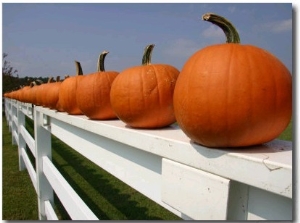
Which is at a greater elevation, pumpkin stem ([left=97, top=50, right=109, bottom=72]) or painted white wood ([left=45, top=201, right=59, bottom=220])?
pumpkin stem ([left=97, top=50, right=109, bottom=72])

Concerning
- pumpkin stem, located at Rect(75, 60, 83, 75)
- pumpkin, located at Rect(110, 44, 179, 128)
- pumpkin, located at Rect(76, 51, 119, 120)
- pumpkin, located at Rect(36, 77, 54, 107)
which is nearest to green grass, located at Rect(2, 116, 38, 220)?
pumpkin, located at Rect(36, 77, 54, 107)

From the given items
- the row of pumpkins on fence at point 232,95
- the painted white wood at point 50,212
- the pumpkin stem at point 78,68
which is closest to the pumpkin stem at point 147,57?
the row of pumpkins on fence at point 232,95

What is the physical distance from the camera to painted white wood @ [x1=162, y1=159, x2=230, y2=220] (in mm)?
517

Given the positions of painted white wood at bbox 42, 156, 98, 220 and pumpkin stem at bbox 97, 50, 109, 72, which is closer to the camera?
painted white wood at bbox 42, 156, 98, 220

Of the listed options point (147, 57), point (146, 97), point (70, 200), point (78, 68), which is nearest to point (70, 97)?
point (78, 68)

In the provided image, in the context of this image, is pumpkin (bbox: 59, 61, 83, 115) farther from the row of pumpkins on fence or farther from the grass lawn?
the row of pumpkins on fence

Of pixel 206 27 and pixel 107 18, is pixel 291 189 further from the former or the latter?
pixel 107 18

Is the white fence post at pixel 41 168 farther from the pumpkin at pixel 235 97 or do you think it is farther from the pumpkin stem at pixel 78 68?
the pumpkin at pixel 235 97

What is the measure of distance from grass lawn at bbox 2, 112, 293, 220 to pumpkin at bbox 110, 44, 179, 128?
138 centimetres

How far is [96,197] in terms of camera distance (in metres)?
2.83

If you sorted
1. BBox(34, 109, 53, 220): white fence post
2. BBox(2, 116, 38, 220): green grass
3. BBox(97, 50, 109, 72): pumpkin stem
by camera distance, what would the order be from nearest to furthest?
BBox(97, 50, 109, 72): pumpkin stem
BBox(34, 109, 53, 220): white fence post
BBox(2, 116, 38, 220): green grass

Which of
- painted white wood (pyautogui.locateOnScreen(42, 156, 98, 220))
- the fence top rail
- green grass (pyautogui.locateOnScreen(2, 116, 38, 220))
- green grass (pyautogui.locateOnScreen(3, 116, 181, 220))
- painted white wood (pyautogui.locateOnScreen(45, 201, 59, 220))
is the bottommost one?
green grass (pyautogui.locateOnScreen(2, 116, 38, 220))

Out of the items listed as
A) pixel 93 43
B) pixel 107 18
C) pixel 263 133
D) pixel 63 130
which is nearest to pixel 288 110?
pixel 263 133

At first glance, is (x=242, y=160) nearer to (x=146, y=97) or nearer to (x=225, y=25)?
(x=225, y=25)
